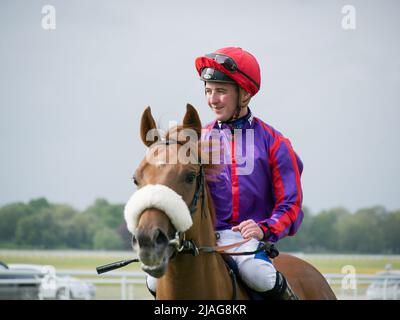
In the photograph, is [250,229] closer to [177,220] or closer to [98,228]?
[177,220]

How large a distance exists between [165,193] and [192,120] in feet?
2.10

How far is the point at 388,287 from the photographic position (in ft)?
40.9

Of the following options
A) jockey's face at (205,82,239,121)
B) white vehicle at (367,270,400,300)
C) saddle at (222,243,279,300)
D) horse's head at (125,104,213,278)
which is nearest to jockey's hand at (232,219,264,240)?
saddle at (222,243,279,300)

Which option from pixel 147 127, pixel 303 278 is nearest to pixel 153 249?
pixel 147 127

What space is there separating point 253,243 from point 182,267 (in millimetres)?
609

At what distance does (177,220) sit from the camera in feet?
10.5

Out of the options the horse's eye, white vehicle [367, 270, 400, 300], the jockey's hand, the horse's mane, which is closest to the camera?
the horse's eye

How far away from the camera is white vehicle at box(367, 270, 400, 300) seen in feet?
40.1

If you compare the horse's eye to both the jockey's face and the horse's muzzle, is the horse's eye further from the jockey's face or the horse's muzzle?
the jockey's face

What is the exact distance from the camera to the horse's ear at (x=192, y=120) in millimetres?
3619

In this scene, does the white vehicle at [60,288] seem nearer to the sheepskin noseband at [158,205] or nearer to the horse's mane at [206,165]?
the horse's mane at [206,165]

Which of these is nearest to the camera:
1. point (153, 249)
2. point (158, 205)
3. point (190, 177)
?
point (153, 249)
